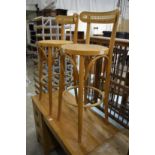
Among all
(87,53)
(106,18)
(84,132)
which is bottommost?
(84,132)

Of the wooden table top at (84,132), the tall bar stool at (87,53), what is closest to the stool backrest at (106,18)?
the tall bar stool at (87,53)

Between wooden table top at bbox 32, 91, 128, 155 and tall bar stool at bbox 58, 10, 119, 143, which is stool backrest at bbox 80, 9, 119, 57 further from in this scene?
wooden table top at bbox 32, 91, 128, 155

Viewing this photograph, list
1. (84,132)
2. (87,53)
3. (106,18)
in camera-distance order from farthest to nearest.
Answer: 1. (84,132)
2. (106,18)
3. (87,53)

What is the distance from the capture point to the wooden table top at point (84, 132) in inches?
45.6

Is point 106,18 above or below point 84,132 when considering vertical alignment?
above

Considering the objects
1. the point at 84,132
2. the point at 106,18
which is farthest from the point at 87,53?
the point at 84,132

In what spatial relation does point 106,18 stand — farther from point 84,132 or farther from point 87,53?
point 84,132

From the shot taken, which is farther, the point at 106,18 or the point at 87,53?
the point at 106,18

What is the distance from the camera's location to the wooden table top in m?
1.16

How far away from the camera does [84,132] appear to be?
137 cm
